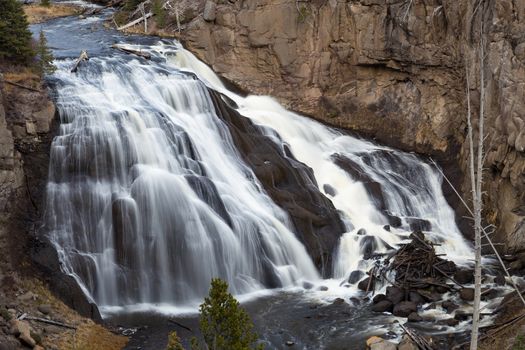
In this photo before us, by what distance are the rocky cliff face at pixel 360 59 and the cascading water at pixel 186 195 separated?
1.99 meters

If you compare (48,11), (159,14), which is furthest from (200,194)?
(48,11)

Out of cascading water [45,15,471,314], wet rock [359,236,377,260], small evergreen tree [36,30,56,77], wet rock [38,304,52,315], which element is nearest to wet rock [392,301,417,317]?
cascading water [45,15,471,314]

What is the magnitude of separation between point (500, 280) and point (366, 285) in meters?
3.88

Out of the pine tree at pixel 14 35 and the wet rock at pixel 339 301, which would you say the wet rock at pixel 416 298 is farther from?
the pine tree at pixel 14 35

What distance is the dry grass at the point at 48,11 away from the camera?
36.7 m

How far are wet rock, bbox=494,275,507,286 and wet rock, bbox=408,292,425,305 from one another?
2461 mm

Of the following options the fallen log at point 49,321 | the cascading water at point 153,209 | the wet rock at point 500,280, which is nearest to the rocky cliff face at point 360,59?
the wet rock at point 500,280

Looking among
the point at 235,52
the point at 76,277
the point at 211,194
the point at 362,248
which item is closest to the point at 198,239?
the point at 211,194

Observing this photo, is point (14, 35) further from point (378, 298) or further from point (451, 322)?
point (451, 322)

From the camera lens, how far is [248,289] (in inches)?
746

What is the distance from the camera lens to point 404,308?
17.5 m

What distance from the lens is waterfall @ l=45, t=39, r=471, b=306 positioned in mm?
18406

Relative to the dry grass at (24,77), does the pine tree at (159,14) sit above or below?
above

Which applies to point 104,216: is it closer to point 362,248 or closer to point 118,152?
point 118,152
